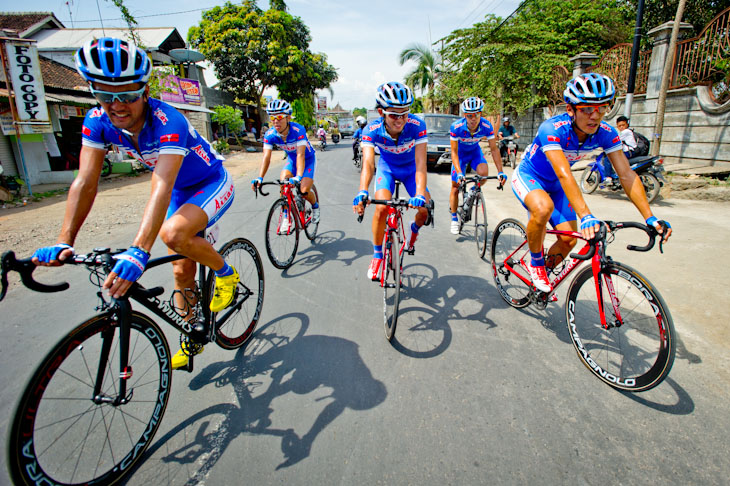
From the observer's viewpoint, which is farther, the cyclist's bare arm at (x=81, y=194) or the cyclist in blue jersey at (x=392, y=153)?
the cyclist in blue jersey at (x=392, y=153)

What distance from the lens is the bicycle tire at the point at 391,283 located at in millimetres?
3242

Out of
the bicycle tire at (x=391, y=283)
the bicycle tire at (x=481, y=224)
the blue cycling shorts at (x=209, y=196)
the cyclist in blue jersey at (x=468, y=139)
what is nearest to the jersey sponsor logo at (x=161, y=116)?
the blue cycling shorts at (x=209, y=196)

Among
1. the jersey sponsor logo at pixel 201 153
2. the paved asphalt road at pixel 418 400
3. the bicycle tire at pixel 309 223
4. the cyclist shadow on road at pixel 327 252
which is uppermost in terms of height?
the jersey sponsor logo at pixel 201 153

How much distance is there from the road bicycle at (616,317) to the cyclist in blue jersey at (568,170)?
0.14 m

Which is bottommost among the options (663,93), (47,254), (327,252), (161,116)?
(327,252)

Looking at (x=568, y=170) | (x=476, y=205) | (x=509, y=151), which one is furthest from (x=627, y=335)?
(x=509, y=151)

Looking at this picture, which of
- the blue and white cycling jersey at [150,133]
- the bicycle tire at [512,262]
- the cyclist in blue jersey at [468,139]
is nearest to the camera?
the blue and white cycling jersey at [150,133]

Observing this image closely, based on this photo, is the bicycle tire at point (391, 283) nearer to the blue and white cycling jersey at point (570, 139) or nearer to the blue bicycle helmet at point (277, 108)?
the blue and white cycling jersey at point (570, 139)

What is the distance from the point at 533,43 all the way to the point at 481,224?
49.6ft

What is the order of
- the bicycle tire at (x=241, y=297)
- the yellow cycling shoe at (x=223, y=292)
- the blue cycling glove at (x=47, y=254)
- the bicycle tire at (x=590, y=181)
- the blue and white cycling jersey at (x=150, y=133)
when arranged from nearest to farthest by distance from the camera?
the blue cycling glove at (x=47, y=254) < the blue and white cycling jersey at (x=150, y=133) < the yellow cycling shoe at (x=223, y=292) < the bicycle tire at (x=241, y=297) < the bicycle tire at (x=590, y=181)

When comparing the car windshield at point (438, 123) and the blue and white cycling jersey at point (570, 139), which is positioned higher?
the car windshield at point (438, 123)

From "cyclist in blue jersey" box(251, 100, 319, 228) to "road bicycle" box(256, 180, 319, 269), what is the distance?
0.20ft

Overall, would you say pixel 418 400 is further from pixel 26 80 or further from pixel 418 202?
pixel 26 80

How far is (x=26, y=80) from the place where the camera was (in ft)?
34.6
